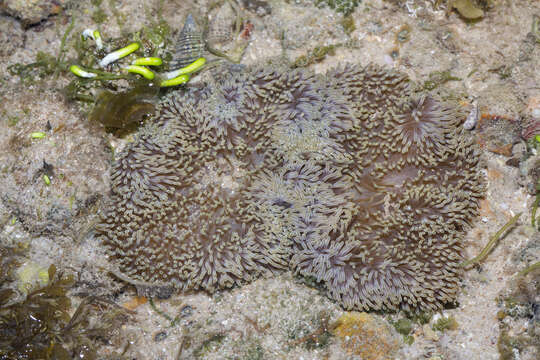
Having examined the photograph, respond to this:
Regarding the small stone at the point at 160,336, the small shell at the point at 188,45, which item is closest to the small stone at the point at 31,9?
the small shell at the point at 188,45

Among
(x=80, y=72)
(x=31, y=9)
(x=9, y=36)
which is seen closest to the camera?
(x=80, y=72)

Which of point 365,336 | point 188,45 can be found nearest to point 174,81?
point 188,45

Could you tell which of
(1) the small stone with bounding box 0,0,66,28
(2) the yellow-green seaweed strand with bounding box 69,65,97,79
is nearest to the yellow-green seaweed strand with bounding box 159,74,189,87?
(2) the yellow-green seaweed strand with bounding box 69,65,97,79

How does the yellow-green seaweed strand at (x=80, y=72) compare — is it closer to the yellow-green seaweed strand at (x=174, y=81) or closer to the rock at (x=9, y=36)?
the yellow-green seaweed strand at (x=174, y=81)

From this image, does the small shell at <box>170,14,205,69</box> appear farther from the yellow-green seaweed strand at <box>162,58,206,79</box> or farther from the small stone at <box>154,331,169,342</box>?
the small stone at <box>154,331,169,342</box>

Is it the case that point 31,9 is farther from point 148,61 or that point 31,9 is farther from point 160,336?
point 160,336
